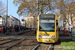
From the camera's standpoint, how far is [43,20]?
10750 millimetres

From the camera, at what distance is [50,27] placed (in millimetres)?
10547

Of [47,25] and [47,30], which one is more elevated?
[47,25]

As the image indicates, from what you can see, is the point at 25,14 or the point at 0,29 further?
the point at 0,29

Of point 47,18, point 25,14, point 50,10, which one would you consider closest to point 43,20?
point 47,18

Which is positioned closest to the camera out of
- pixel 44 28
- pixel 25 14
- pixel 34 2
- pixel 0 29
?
→ pixel 44 28

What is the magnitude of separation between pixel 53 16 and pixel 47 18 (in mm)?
649

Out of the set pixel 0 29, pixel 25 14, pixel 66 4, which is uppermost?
pixel 66 4

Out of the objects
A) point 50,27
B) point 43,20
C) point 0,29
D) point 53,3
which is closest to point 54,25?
point 50,27

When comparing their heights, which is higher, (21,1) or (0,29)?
(21,1)

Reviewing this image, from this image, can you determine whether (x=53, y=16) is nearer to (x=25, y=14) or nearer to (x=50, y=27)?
(x=50, y=27)

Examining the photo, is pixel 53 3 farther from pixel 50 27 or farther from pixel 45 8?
pixel 50 27

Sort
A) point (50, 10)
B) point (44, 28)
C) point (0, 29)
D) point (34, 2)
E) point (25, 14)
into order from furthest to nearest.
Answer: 1. point (0, 29)
2. point (25, 14)
3. point (50, 10)
4. point (34, 2)
5. point (44, 28)

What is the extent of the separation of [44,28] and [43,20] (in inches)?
32.9

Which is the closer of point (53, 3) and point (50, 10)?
point (53, 3)
